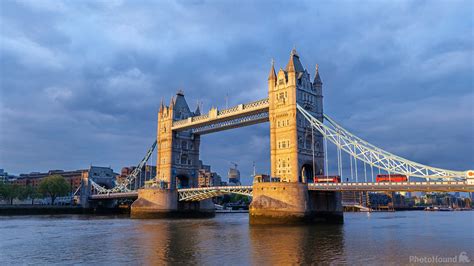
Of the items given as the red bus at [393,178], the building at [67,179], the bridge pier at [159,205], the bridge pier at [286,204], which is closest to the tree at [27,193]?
the building at [67,179]

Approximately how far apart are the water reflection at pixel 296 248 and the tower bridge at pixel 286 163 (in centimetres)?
1246

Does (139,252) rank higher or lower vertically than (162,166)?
lower

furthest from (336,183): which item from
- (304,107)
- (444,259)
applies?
(444,259)

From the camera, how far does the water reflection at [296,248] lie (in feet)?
93.9

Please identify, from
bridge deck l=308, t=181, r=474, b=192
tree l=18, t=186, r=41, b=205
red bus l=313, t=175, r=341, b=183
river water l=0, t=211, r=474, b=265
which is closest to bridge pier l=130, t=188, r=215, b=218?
A: red bus l=313, t=175, r=341, b=183

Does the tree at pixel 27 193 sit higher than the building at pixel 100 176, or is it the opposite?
the building at pixel 100 176

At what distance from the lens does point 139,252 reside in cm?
3284

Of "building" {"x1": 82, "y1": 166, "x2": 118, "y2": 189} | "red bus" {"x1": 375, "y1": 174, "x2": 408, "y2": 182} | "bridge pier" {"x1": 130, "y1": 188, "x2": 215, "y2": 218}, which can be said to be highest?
"building" {"x1": 82, "y1": 166, "x2": 118, "y2": 189}

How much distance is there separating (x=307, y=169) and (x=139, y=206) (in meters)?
40.0

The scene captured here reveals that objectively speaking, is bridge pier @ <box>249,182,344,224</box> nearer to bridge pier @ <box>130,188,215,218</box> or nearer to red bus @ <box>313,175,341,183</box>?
red bus @ <box>313,175,341,183</box>

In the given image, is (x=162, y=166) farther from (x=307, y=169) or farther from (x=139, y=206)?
(x=307, y=169)

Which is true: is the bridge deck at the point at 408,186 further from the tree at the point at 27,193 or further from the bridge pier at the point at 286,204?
the tree at the point at 27,193

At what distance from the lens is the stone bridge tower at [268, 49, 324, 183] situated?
66.2 metres

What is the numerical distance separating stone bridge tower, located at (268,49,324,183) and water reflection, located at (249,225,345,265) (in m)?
20.8
